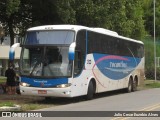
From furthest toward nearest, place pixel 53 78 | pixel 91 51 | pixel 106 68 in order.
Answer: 1. pixel 106 68
2. pixel 91 51
3. pixel 53 78

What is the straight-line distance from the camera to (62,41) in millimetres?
21188

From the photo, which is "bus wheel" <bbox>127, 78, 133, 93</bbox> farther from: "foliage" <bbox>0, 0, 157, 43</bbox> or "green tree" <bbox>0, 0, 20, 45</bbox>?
"green tree" <bbox>0, 0, 20, 45</bbox>

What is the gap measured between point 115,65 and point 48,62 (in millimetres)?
7620

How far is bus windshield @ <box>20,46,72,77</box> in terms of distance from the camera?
20.7 meters

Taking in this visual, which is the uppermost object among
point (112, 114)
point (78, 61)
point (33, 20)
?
point (33, 20)

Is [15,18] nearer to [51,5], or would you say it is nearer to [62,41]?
[51,5]

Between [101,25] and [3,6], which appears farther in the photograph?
[101,25]

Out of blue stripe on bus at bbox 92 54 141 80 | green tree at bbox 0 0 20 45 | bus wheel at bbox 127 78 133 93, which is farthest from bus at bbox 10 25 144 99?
bus wheel at bbox 127 78 133 93

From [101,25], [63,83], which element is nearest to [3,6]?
[101,25]

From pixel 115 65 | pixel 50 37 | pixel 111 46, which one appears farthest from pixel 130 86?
pixel 50 37

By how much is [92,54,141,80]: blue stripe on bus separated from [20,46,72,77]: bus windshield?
3.25 metres

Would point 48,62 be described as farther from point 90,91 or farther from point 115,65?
point 115,65

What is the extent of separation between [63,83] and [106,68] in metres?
5.74

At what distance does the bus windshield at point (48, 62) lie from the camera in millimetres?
20734
